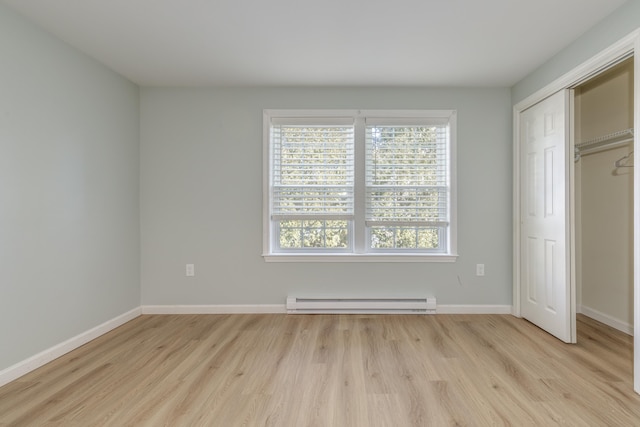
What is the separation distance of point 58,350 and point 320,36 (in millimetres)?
3108

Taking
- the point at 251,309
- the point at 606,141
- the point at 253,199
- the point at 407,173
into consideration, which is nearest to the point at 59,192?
the point at 253,199

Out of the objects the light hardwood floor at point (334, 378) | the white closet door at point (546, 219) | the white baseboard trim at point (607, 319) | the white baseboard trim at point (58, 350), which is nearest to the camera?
the light hardwood floor at point (334, 378)

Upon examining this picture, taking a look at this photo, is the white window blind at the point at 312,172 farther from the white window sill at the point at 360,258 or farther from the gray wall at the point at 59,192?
the gray wall at the point at 59,192

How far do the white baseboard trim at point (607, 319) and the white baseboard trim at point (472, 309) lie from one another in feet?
2.58

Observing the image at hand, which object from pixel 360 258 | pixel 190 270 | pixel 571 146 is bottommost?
pixel 190 270

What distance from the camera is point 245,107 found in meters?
3.37

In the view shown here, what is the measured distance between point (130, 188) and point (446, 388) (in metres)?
3.30

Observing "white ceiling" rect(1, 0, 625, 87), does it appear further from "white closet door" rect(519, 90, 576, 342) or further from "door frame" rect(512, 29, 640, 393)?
"white closet door" rect(519, 90, 576, 342)

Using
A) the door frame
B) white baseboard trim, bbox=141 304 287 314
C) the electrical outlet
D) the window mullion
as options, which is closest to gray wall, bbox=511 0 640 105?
the door frame

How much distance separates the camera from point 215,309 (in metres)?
3.38

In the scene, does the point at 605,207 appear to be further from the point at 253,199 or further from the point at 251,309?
the point at 251,309

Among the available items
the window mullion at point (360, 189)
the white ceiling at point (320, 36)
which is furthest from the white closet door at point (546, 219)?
the window mullion at point (360, 189)

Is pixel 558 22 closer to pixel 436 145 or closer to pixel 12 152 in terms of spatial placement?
pixel 436 145

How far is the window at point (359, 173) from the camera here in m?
3.37
